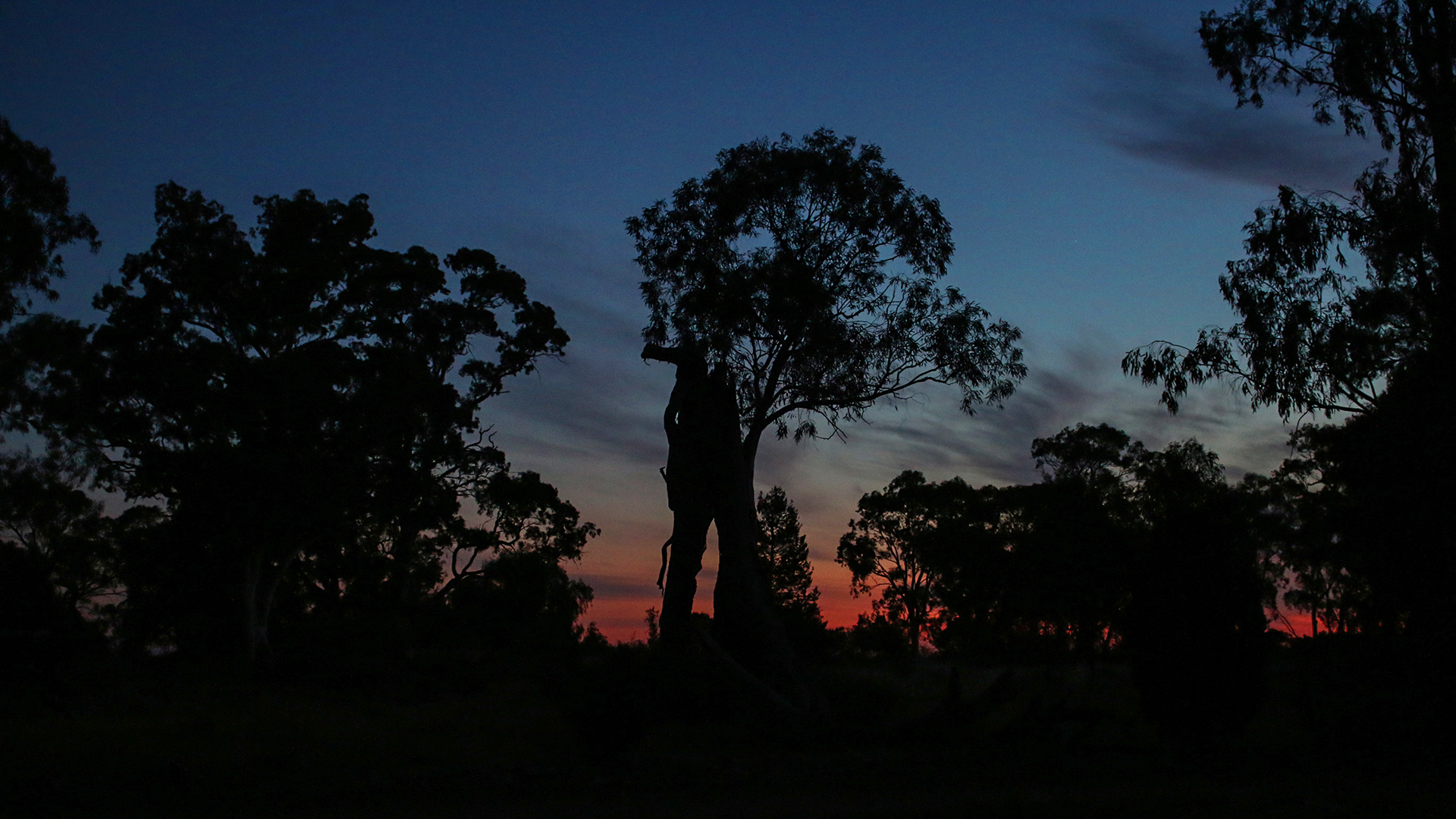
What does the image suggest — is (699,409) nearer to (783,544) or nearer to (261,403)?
(261,403)

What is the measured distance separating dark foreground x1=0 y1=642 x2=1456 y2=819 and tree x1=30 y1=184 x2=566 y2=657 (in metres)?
8.20

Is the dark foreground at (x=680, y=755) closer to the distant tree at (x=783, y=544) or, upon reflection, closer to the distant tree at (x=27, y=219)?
the distant tree at (x=27, y=219)

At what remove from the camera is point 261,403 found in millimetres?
25234

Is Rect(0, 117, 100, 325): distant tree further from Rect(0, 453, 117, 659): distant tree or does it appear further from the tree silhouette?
the tree silhouette

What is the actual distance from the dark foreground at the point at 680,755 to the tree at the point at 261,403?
26.9 ft

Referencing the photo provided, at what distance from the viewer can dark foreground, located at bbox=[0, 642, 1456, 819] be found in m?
8.22

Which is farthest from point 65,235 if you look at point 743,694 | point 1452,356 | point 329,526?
point 1452,356

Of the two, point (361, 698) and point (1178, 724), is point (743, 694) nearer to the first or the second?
point (1178, 724)

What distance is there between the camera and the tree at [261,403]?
25078 millimetres

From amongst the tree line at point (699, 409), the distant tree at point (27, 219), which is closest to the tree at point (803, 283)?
the tree line at point (699, 409)

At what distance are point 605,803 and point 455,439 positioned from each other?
863 inches

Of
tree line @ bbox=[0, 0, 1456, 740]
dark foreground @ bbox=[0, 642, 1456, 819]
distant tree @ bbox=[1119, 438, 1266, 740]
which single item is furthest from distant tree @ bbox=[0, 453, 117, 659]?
distant tree @ bbox=[1119, 438, 1266, 740]

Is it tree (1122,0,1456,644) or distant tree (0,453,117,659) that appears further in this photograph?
distant tree (0,453,117,659)

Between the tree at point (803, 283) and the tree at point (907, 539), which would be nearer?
the tree at point (803, 283)
